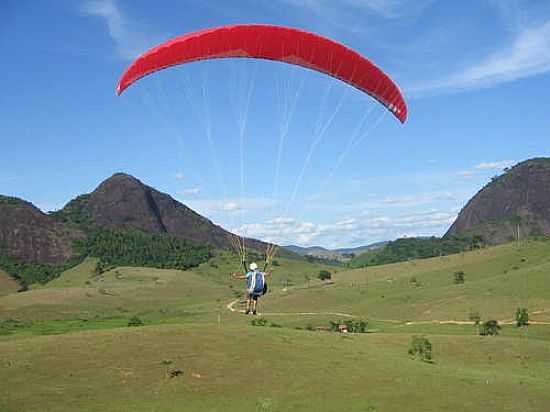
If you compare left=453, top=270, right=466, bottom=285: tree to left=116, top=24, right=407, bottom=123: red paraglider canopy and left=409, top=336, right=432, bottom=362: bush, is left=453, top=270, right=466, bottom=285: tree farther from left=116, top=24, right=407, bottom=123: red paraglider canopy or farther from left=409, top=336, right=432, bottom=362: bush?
left=116, top=24, right=407, bottom=123: red paraglider canopy

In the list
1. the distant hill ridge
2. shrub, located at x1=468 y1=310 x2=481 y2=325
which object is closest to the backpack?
shrub, located at x1=468 y1=310 x2=481 y2=325

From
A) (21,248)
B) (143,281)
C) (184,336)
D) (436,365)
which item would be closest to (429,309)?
(436,365)

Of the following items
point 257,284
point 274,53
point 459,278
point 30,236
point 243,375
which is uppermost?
point 30,236

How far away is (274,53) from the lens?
23453mm

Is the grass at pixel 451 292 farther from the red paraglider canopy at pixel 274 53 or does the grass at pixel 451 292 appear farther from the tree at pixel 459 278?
the red paraglider canopy at pixel 274 53

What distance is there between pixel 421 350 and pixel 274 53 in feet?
61.4

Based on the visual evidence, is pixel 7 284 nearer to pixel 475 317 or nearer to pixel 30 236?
pixel 30 236

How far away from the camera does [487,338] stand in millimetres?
38312

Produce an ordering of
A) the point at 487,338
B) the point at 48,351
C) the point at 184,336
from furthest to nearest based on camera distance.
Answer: the point at 487,338 → the point at 184,336 → the point at 48,351

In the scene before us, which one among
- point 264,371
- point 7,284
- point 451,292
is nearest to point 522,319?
point 451,292

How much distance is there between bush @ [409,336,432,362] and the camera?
3306 cm

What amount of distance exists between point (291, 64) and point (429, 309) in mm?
46305

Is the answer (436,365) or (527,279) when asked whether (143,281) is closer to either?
(527,279)

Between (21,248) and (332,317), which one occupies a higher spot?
(21,248)
